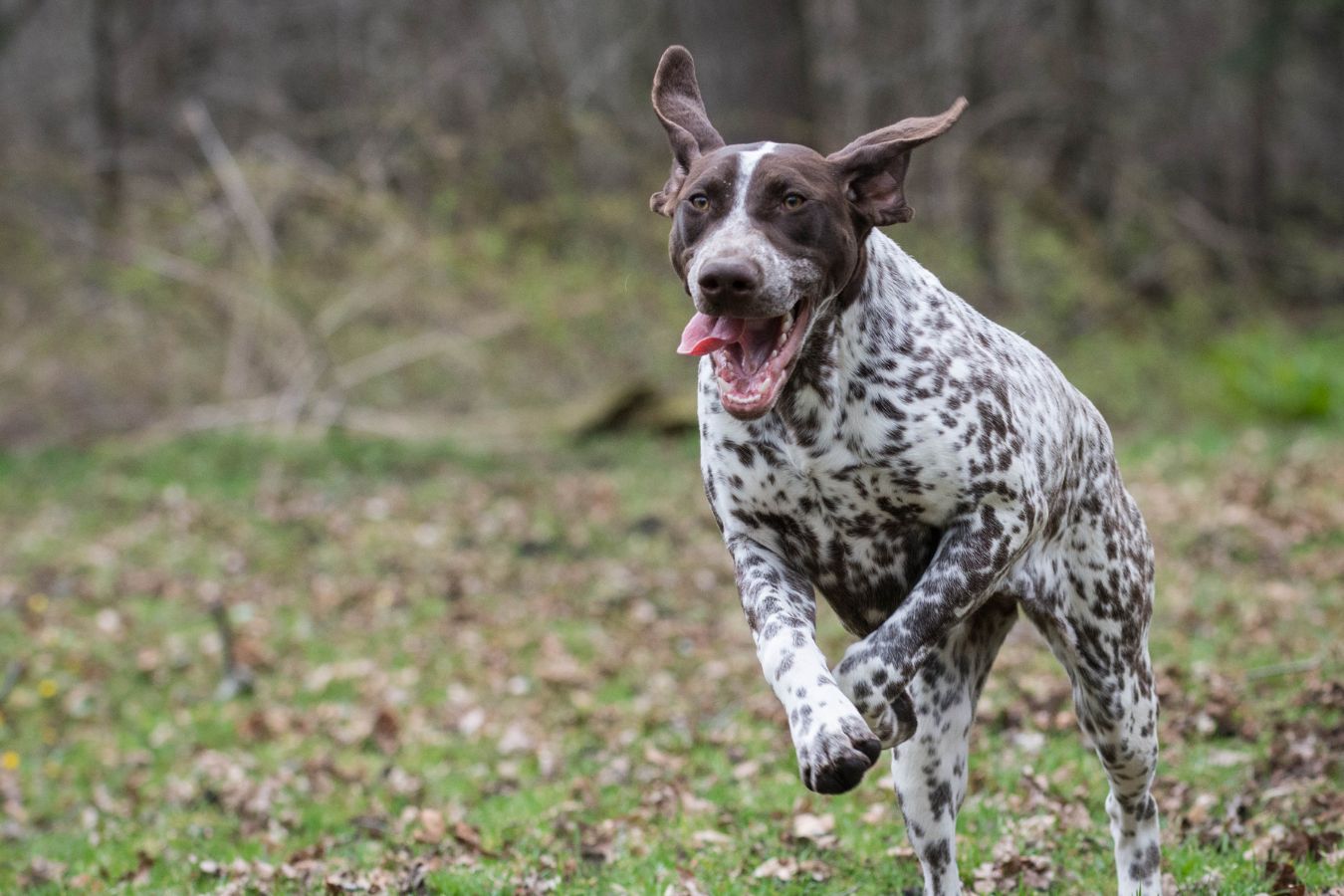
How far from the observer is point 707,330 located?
11.8 ft

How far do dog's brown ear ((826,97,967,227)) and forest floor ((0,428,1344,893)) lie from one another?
230 centimetres

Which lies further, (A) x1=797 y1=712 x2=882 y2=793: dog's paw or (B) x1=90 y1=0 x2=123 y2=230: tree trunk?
(B) x1=90 y1=0 x2=123 y2=230: tree trunk

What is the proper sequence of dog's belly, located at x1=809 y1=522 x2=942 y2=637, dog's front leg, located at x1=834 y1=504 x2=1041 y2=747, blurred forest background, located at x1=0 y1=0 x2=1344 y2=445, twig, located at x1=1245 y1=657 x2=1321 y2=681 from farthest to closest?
1. blurred forest background, located at x1=0 y1=0 x2=1344 y2=445
2. twig, located at x1=1245 y1=657 x2=1321 y2=681
3. dog's belly, located at x1=809 y1=522 x2=942 y2=637
4. dog's front leg, located at x1=834 y1=504 x2=1041 y2=747

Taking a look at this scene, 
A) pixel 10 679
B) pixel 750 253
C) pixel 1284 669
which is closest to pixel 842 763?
pixel 750 253

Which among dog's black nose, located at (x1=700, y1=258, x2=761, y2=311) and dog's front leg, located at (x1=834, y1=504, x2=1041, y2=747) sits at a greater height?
dog's black nose, located at (x1=700, y1=258, x2=761, y2=311)

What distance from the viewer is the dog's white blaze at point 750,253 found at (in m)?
3.42

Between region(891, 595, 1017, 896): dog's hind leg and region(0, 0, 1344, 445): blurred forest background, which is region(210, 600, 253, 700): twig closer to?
region(891, 595, 1017, 896): dog's hind leg

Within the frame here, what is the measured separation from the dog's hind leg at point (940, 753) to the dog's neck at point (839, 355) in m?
0.84

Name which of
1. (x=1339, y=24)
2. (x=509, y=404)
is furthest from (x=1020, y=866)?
(x=1339, y=24)

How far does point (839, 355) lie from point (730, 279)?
1.68 ft

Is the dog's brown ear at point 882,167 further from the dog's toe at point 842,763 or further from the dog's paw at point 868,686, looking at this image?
the dog's toe at point 842,763

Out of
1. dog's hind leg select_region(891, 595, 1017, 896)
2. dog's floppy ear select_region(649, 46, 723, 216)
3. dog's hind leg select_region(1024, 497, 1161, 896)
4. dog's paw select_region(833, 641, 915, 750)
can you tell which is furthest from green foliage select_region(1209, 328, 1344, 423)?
dog's paw select_region(833, 641, 915, 750)

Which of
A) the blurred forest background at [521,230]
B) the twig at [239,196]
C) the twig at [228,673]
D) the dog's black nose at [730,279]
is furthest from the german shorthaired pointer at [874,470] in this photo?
the twig at [239,196]

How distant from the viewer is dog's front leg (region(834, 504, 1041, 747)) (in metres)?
3.63
